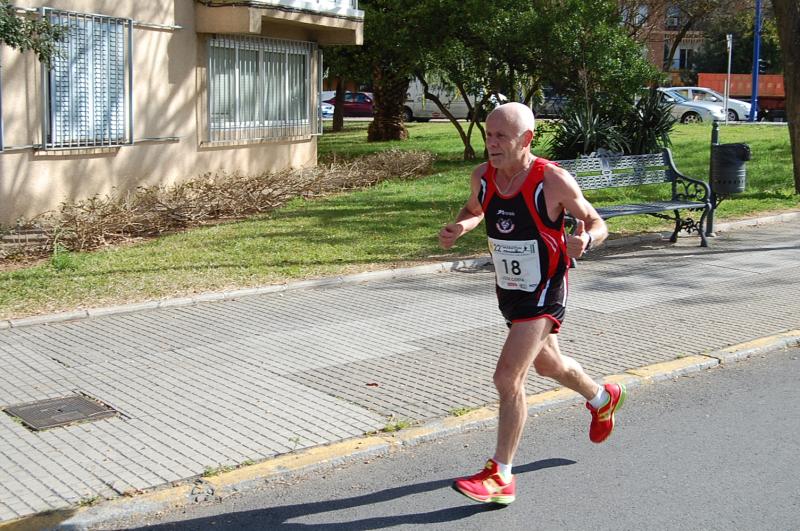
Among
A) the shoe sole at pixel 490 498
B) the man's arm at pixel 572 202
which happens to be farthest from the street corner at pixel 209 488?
the man's arm at pixel 572 202

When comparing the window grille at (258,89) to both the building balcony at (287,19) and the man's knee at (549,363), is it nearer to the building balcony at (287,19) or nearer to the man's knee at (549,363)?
the building balcony at (287,19)

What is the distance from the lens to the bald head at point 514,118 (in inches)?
189

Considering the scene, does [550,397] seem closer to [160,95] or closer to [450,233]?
[450,233]

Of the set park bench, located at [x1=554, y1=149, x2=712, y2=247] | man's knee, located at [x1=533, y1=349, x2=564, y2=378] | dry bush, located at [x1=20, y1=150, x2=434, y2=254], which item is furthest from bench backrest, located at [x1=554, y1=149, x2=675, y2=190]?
man's knee, located at [x1=533, y1=349, x2=564, y2=378]

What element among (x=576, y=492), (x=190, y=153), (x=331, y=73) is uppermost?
(x=331, y=73)

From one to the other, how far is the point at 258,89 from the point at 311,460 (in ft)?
42.5

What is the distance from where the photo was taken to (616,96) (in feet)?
61.1

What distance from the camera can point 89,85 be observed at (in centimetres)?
1376

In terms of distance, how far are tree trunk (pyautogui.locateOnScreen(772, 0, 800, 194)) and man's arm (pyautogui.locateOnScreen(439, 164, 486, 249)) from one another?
12657 millimetres

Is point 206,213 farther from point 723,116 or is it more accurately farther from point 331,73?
point 723,116

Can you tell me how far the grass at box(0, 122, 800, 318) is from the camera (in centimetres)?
948

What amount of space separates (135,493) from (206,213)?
927cm

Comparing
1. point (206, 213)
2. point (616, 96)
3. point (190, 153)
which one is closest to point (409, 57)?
point (616, 96)

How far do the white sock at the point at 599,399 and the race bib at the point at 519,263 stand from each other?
0.87m
